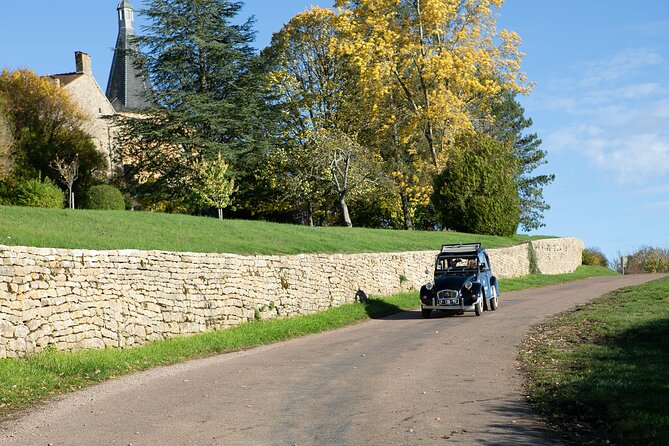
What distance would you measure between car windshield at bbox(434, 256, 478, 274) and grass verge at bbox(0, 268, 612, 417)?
156 inches

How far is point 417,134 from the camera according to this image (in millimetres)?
45031

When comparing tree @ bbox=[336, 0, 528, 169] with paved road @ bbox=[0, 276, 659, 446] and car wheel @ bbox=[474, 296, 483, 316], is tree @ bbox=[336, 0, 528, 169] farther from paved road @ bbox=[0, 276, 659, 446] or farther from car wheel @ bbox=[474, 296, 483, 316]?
paved road @ bbox=[0, 276, 659, 446]

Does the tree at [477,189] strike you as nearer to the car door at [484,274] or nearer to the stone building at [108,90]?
the car door at [484,274]

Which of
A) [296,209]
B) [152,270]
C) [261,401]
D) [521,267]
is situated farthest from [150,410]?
[296,209]

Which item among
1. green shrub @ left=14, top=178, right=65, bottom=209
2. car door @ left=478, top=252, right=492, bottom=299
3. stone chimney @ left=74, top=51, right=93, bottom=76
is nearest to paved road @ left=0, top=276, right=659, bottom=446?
car door @ left=478, top=252, right=492, bottom=299

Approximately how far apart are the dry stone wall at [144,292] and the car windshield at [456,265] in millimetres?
3652

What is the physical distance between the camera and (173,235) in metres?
25.9

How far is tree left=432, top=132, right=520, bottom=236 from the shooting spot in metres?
44.7

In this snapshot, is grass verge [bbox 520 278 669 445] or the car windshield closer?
grass verge [bbox 520 278 669 445]

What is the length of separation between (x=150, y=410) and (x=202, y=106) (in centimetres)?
3700

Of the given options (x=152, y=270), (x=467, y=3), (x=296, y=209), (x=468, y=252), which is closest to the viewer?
(x=152, y=270)

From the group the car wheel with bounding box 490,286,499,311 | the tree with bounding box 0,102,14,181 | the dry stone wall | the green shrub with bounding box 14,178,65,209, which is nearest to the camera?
the dry stone wall

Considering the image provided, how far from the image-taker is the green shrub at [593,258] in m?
67.2

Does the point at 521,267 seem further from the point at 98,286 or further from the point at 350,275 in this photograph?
the point at 98,286
